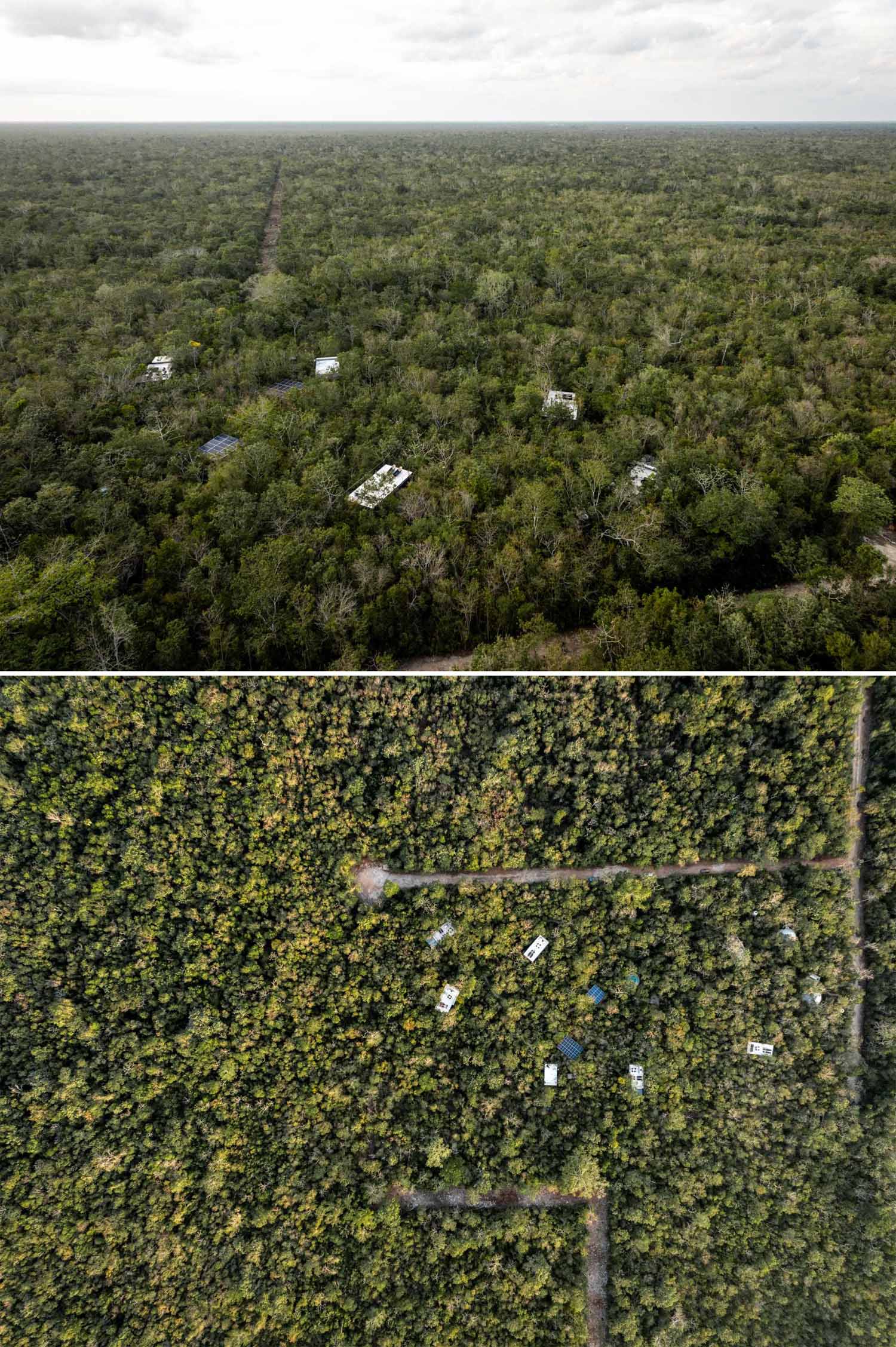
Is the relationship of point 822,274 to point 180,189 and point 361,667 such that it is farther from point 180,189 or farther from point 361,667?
point 180,189

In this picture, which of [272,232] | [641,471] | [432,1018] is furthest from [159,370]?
[272,232]

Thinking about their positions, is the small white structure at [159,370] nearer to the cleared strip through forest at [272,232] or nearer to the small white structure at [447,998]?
→ the cleared strip through forest at [272,232]

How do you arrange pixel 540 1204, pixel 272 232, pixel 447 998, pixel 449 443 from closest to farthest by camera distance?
pixel 540 1204 < pixel 447 998 < pixel 449 443 < pixel 272 232

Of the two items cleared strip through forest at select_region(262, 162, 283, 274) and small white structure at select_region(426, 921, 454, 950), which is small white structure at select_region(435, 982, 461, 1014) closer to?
small white structure at select_region(426, 921, 454, 950)

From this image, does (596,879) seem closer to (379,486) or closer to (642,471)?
(642,471)

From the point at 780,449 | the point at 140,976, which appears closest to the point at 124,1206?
the point at 140,976
